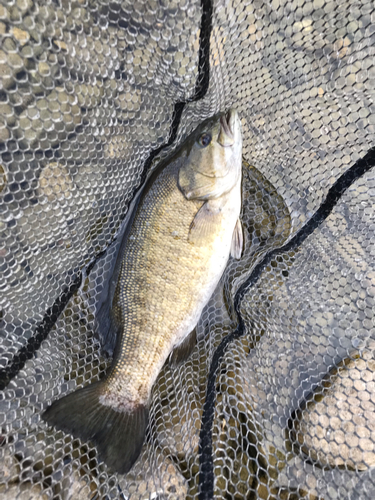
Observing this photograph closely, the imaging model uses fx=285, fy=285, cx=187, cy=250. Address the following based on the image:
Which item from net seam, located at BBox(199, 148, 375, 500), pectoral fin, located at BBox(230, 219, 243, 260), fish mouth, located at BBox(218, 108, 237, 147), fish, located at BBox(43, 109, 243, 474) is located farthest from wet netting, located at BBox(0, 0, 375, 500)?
fish mouth, located at BBox(218, 108, 237, 147)

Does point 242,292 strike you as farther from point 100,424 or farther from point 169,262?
point 100,424

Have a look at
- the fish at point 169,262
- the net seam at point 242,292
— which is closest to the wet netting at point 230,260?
the net seam at point 242,292

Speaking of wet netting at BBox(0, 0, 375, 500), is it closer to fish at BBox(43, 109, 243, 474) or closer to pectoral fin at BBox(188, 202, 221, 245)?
fish at BBox(43, 109, 243, 474)

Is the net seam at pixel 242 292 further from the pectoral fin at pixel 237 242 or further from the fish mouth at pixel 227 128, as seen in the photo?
the fish mouth at pixel 227 128

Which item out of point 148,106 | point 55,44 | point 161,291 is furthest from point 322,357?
point 55,44

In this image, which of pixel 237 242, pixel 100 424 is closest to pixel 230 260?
pixel 237 242

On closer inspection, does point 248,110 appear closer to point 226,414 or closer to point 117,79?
point 117,79
